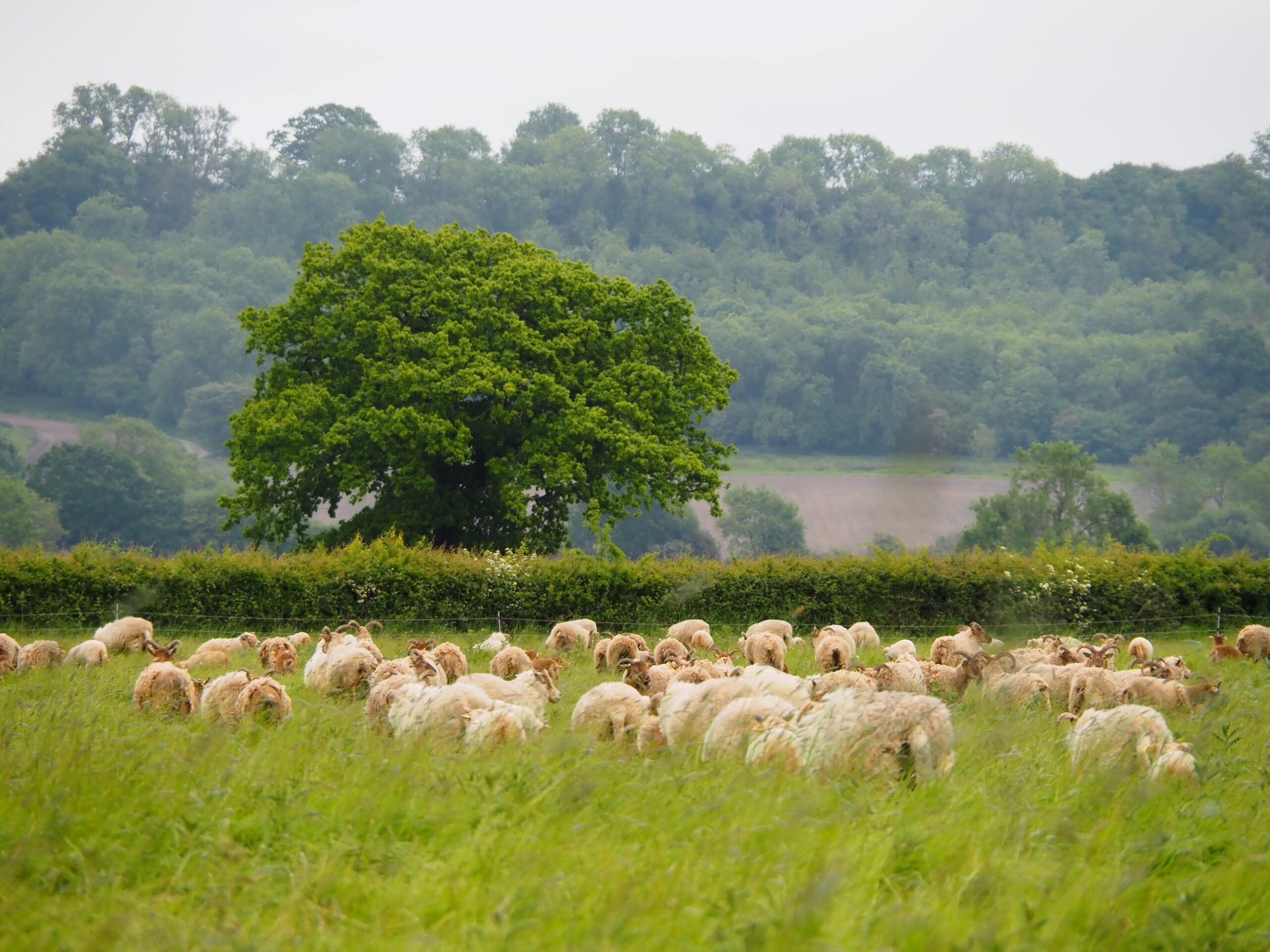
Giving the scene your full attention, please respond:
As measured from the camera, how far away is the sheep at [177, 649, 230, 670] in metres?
19.0

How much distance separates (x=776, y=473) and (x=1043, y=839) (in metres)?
84.4

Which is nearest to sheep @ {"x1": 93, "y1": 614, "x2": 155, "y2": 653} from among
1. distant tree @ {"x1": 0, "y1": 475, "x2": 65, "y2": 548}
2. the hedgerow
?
the hedgerow

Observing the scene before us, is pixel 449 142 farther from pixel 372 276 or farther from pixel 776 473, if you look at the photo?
pixel 372 276

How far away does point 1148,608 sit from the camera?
29.4m

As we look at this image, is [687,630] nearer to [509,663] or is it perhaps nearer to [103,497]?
[509,663]

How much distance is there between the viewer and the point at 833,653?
18250 mm

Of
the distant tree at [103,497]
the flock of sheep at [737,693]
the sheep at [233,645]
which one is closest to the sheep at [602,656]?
the flock of sheep at [737,693]

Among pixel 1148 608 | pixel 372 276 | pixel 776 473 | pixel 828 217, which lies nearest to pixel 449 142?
pixel 828 217

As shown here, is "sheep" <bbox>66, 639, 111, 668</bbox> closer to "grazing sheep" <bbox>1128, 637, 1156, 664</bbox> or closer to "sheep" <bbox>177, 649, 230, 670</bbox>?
"sheep" <bbox>177, 649, 230, 670</bbox>

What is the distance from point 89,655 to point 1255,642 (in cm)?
2144

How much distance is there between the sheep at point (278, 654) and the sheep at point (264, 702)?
5.84 metres

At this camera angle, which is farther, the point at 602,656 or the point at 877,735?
the point at 602,656

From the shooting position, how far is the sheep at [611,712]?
10.6 meters

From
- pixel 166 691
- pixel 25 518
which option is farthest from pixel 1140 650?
pixel 25 518
